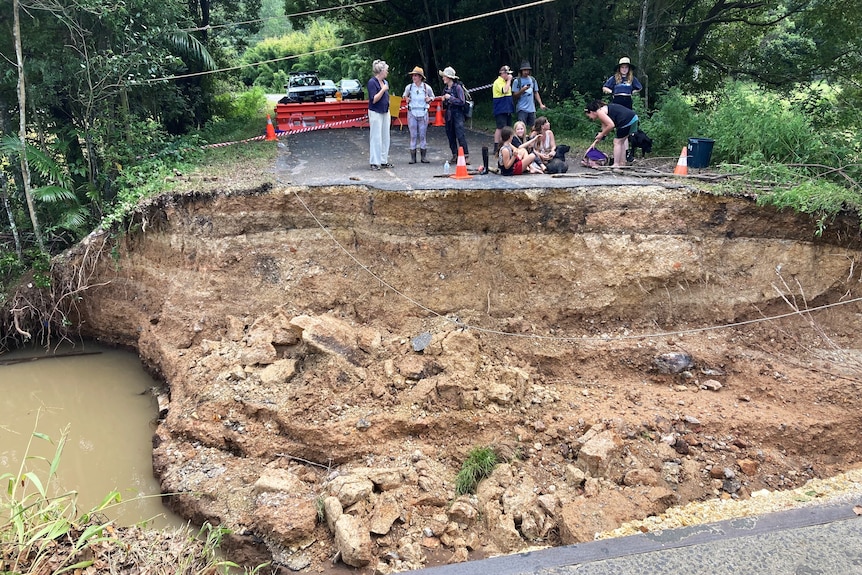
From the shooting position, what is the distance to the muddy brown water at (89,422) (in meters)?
6.35

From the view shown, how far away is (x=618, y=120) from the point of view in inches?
350

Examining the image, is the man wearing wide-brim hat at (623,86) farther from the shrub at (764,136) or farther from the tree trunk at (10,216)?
the tree trunk at (10,216)

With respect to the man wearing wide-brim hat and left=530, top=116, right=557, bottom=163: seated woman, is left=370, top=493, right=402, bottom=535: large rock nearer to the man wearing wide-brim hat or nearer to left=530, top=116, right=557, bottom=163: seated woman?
left=530, top=116, right=557, bottom=163: seated woman

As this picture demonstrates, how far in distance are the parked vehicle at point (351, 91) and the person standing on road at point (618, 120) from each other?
12306mm

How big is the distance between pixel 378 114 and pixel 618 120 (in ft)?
11.9

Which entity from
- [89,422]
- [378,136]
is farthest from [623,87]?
[89,422]

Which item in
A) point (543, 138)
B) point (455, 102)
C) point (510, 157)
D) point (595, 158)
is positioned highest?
point (455, 102)

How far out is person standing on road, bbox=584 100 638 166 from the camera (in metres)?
8.86

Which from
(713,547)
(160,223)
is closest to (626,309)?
(713,547)

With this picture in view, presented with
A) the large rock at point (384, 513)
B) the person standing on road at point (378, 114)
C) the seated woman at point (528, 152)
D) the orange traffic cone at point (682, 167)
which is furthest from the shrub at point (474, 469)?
the person standing on road at point (378, 114)

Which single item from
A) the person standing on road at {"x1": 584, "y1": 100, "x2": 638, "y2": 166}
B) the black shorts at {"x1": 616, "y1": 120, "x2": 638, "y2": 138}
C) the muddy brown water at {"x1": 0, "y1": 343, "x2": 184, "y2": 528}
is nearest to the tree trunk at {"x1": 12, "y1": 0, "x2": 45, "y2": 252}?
the muddy brown water at {"x1": 0, "y1": 343, "x2": 184, "y2": 528}

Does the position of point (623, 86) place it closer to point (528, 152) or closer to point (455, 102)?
point (528, 152)

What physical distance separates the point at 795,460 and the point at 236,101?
1999 centimetres

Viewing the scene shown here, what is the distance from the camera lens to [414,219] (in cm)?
781
